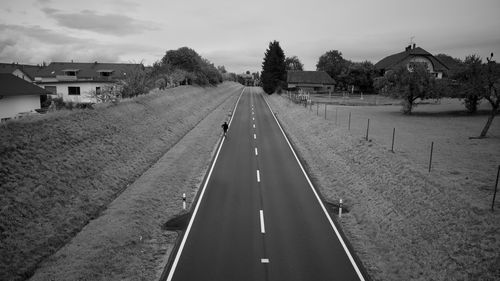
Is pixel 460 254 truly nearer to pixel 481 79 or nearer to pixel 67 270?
pixel 67 270

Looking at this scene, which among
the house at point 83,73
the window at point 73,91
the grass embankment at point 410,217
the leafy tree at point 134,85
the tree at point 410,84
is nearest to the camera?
the grass embankment at point 410,217

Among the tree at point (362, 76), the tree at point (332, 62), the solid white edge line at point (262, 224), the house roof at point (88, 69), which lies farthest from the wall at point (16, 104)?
the tree at point (332, 62)

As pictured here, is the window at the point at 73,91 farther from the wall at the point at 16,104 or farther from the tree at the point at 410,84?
the tree at the point at 410,84

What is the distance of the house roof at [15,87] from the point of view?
33.0 metres

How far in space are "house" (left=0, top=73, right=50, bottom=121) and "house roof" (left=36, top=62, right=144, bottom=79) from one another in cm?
3000

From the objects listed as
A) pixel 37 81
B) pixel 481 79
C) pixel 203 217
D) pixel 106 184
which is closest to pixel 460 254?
pixel 203 217

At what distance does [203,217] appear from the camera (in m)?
15.4

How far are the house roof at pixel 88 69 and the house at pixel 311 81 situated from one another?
4148 cm

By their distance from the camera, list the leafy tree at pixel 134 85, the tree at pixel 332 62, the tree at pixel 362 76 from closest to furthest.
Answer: the leafy tree at pixel 134 85 → the tree at pixel 362 76 → the tree at pixel 332 62

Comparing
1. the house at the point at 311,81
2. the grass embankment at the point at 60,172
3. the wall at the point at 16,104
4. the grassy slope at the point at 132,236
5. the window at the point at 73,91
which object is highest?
the house at the point at 311,81

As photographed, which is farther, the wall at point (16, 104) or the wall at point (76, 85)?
the wall at point (76, 85)

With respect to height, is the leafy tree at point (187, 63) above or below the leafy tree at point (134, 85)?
above

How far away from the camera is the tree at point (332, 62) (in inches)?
3647

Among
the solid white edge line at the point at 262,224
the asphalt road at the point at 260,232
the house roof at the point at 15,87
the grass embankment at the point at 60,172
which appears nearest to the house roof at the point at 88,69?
the house roof at the point at 15,87
